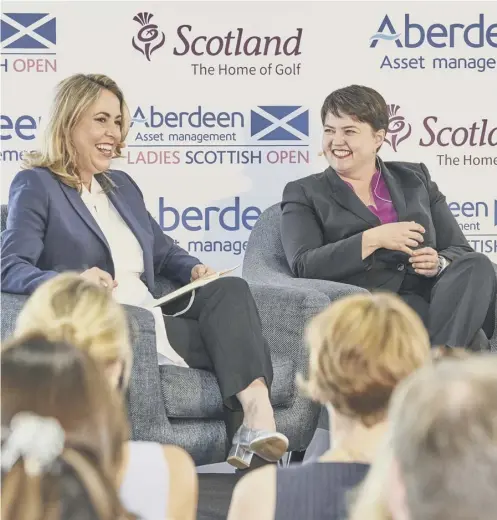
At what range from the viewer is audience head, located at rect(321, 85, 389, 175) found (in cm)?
389

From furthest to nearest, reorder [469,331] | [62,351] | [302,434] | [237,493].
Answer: [469,331], [302,434], [237,493], [62,351]

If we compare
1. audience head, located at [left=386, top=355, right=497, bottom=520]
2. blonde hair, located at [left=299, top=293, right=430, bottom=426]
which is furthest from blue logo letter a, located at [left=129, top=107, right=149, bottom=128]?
audience head, located at [left=386, top=355, right=497, bottom=520]

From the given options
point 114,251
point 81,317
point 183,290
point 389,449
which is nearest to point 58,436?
point 389,449

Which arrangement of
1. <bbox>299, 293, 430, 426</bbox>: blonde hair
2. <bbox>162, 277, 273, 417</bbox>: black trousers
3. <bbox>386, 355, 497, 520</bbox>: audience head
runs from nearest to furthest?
<bbox>386, 355, 497, 520</bbox>: audience head → <bbox>299, 293, 430, 426</bbox>: blonde hair → <bbox>162, 277, 273, 417</bbox>: black trousers

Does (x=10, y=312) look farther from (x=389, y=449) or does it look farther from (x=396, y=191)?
(x=389, y=449)

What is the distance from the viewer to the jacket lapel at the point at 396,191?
12.6 ft

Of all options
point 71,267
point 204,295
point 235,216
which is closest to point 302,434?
point 204,295

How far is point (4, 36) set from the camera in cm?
447

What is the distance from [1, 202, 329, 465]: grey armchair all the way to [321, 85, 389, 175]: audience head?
730 mm

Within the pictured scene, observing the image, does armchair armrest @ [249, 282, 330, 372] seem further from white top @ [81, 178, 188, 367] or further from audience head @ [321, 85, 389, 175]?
audience head @ [321, 85, 389, 175]

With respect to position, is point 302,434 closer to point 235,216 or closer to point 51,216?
point 51,216

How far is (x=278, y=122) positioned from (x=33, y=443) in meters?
3.51

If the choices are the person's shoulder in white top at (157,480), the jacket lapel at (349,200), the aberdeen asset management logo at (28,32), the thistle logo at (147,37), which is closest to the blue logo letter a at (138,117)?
the thistle logo at (147,37)

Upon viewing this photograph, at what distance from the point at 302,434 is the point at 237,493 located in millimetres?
1694
